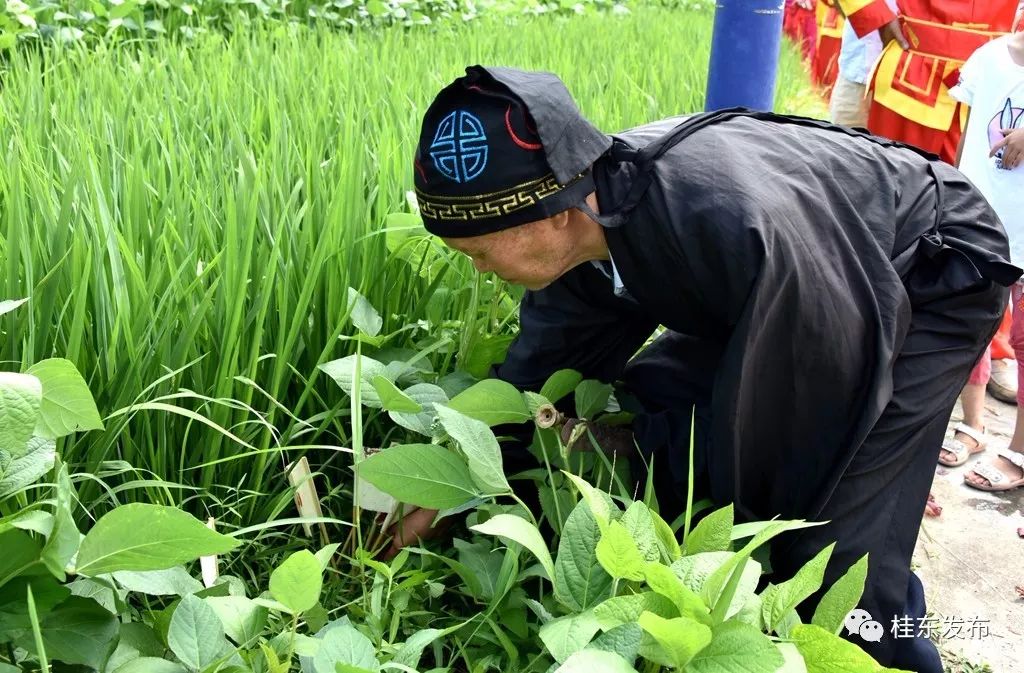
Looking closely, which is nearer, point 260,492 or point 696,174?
point 696,174

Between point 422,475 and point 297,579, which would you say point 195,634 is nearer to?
point 297,579

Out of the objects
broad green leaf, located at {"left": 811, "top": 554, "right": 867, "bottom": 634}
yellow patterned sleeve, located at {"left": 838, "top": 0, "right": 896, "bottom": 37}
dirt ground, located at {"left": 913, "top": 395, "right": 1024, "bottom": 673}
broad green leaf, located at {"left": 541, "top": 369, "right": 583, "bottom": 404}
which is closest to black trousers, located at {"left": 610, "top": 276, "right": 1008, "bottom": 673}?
broad green leaf, located at {"left": 541, "top": 369, "right": 583, "bottom": 404}

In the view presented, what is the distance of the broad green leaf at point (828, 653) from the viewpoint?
0.95 meters

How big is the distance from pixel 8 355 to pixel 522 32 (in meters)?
4.06

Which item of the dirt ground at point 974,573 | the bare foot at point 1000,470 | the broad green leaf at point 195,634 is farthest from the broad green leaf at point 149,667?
the bare foot at point 1000,470

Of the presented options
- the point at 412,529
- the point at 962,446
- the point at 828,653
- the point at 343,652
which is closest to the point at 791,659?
the point at 828,653

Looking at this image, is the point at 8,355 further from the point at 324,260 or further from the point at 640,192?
the point at 640,192

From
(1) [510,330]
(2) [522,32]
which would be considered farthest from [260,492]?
(2) [522,32]

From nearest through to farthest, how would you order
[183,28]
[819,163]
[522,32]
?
[819,163]
[183,28]
[522,32]

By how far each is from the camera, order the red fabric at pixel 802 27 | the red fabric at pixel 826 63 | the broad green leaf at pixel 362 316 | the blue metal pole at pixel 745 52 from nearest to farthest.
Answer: the broad green leaf at pixel 362 316 → the blue metal pole at pixel 745 52 → the red fabric at pixel 826 63 → the red fabric at pixel 802 27

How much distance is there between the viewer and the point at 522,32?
496 centimetres

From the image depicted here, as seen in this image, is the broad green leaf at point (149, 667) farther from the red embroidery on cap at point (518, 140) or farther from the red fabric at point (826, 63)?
the red fabric at point (826, 63)

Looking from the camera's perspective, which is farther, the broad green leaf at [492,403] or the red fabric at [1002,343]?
the red fabric at [1002,343]

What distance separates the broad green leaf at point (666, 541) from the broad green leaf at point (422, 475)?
240mm
